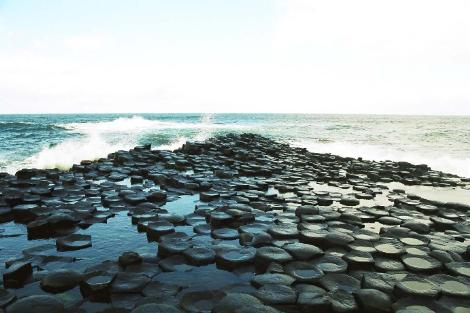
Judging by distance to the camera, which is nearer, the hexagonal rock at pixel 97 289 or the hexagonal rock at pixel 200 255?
the hexagonal rock at pixel 97 289

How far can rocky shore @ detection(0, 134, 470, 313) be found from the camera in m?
3.65

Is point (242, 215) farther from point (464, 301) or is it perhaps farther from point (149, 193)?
point (464, 301)

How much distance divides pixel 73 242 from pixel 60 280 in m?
1.31

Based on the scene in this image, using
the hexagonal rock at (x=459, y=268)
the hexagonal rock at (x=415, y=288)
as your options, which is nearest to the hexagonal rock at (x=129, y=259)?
the hexagonal rock at (x=415, y=288)

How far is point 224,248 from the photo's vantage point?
4.88m

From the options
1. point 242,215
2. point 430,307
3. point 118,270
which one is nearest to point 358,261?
point 430,307

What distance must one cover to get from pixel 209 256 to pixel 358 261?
78.5 inches

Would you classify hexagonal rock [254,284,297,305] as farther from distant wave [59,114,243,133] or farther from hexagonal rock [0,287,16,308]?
distant wave [59,114,243,133]

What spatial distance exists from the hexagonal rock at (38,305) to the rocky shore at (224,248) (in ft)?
0.05

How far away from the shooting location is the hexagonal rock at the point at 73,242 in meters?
4.98

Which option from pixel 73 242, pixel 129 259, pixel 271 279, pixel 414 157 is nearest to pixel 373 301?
pixel 271 279

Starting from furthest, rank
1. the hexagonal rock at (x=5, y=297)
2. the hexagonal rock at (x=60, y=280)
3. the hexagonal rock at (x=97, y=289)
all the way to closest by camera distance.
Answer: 1. the hexagonal rock at (x=60, y=280)
2. the hexagonal rock at (x=97, y=289)
3. the hexagonal rock at (x=5, y=297)

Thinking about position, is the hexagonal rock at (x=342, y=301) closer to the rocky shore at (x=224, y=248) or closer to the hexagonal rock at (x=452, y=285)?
the rocky shore at (x=224, y=248)

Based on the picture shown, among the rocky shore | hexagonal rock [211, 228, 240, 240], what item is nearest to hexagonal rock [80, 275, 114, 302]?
the rocky shore
